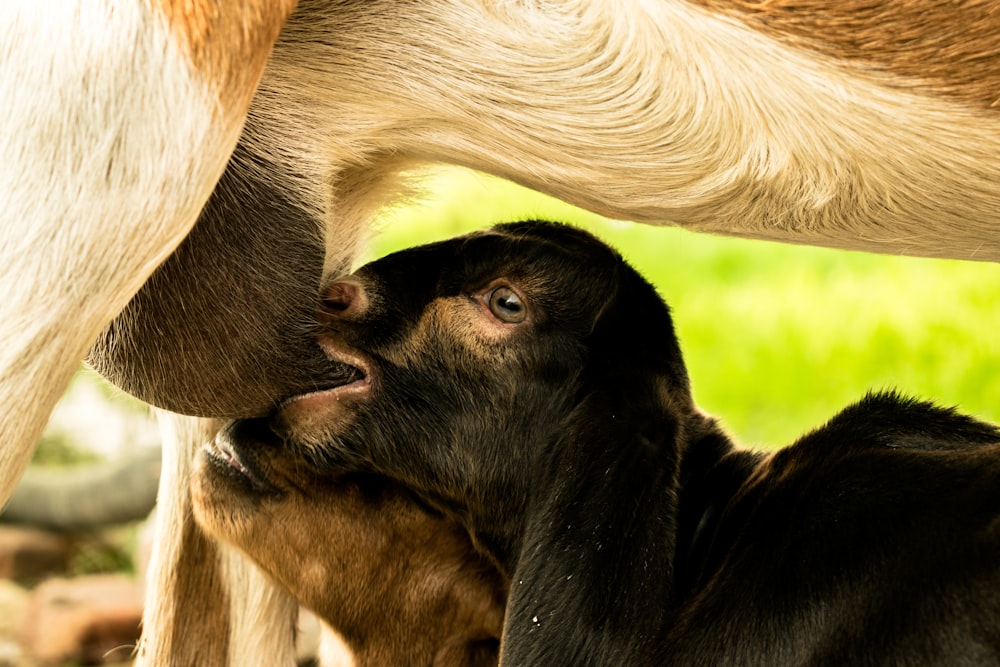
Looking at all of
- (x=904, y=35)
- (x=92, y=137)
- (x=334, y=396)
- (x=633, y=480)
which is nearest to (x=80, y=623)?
(x=334, y=396)

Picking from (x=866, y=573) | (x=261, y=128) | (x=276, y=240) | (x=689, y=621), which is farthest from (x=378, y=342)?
(x=866, y=573)

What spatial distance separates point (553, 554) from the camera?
230 centimetres

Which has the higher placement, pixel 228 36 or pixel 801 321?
pixel 228 36

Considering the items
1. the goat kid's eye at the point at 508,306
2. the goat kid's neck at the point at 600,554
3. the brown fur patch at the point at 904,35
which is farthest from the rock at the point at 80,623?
the brown fur patch at the point at 904,35

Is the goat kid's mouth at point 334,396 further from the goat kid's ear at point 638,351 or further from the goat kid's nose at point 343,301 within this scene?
the goat kid's ear at point 638,351

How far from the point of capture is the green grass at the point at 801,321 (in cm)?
519

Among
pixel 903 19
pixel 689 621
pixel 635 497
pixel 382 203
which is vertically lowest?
pixel 689 621

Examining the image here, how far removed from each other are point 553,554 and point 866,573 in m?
0.50

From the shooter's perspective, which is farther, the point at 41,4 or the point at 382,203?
the point at 382,203

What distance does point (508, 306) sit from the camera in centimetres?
261

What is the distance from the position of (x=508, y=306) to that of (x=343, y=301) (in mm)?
304

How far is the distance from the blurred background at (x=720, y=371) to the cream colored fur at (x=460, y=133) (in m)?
1.88

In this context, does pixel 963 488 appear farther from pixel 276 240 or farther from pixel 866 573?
pixel 276 240

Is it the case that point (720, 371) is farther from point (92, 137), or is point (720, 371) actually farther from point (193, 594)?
point (92, 137)
